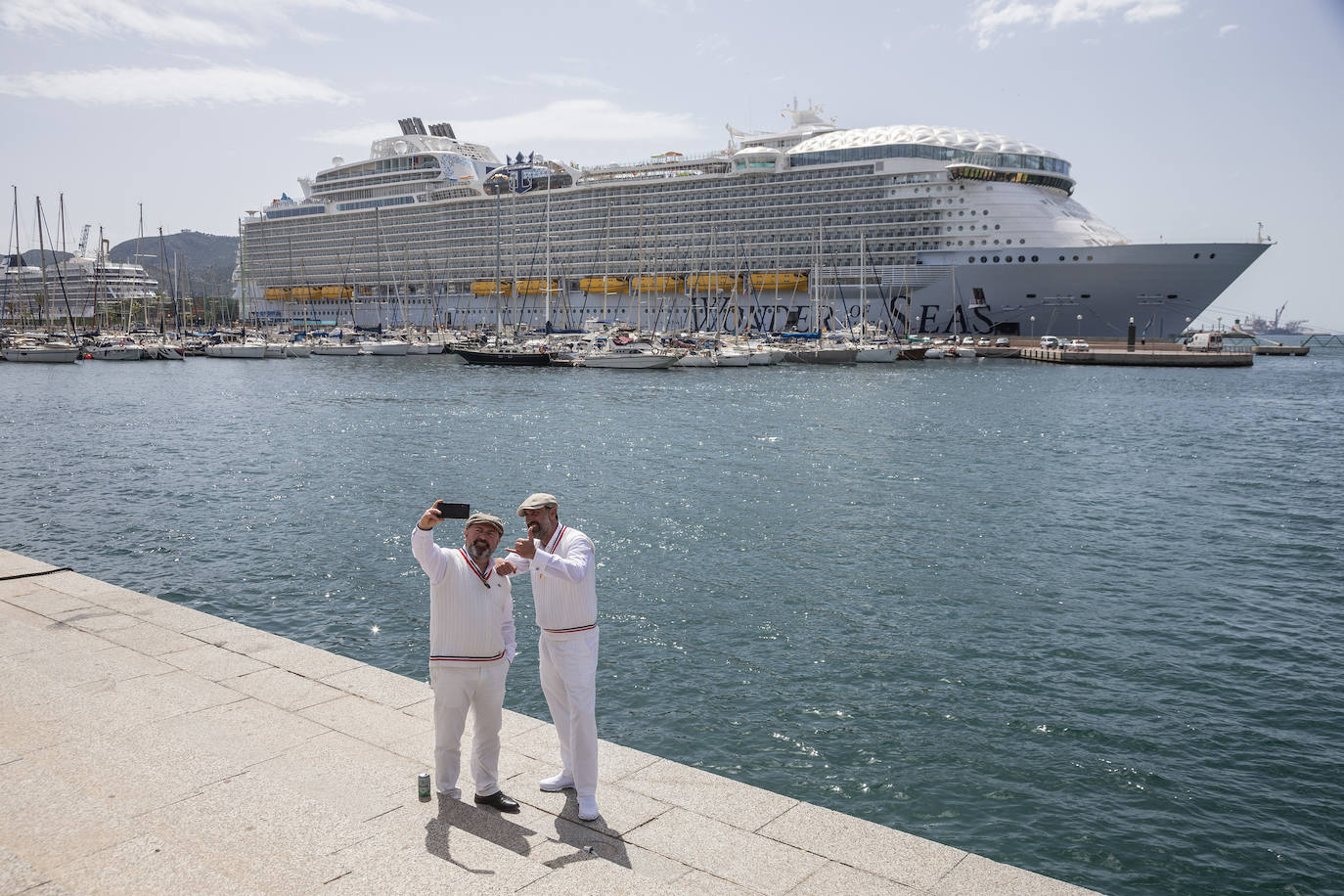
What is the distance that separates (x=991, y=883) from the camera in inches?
191

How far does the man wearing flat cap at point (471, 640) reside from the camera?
518 centimetres

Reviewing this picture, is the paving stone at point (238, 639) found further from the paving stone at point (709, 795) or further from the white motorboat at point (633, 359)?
the white motorboat at point (633, 359)

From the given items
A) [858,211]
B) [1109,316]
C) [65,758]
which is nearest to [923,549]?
[65,758]

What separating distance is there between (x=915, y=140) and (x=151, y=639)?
280 ft

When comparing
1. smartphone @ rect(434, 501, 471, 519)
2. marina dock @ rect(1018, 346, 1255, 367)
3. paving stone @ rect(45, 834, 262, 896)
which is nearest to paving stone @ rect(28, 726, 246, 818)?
paving stone @ rect(45, 834, 262, 896)

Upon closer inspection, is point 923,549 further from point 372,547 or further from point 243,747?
point 243,747

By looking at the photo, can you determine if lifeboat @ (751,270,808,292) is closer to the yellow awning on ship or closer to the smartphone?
the yellow awning on ship

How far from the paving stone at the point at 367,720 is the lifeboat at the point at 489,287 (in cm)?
10255

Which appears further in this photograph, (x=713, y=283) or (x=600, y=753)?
(x=713, y=283)

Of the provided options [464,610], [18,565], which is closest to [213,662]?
[464,610]

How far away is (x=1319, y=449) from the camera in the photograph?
31.9 m

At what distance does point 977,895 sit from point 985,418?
1397 inches

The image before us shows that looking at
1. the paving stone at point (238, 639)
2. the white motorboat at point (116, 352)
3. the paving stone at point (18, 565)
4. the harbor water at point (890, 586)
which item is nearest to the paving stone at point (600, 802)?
the harbor water at point (890, 586)

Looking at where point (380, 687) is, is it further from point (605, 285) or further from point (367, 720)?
point (605, 285)
